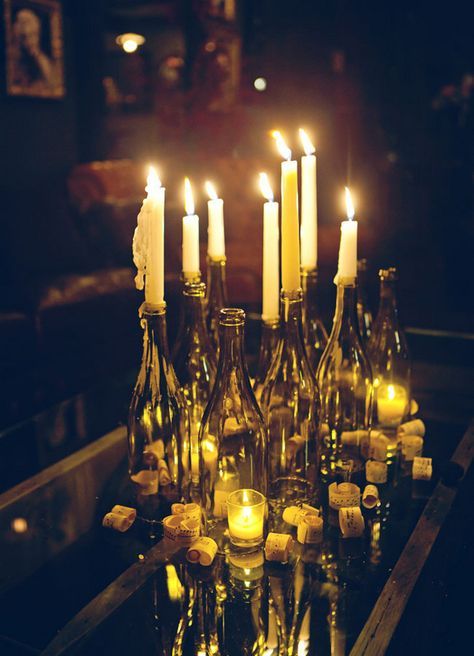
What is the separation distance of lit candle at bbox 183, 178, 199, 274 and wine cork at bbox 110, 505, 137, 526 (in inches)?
14.5

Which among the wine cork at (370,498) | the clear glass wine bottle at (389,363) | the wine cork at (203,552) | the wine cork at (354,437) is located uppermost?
the clear glass wine bottle at (389,363)

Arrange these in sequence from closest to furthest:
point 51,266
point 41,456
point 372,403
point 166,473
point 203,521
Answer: point 203,521 < point 166,473 < point 372,403 < point 41,456 < point 51,266

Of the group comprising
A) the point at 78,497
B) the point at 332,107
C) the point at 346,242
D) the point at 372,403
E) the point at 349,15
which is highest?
the point at 349,15

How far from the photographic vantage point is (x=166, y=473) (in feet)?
3.40

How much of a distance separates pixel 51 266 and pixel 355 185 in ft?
10.2

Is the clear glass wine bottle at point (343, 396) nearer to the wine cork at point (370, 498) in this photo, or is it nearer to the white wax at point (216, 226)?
the wine cork at point (370, 498)

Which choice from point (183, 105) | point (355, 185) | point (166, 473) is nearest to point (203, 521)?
point (166, 473)

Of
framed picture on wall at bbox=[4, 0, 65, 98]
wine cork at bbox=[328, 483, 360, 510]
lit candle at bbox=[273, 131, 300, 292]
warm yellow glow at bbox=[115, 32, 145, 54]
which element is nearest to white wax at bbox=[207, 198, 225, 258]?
lit candle at bbox=[273, 131, 300, 292]

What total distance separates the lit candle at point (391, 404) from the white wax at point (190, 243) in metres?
0.42

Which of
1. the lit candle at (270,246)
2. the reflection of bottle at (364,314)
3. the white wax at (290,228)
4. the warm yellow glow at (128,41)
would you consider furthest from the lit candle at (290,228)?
the warm yellow glow at (128,41)

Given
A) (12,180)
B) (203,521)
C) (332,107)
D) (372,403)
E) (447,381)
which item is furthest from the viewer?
(332,107)

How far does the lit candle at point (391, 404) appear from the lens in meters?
1.23

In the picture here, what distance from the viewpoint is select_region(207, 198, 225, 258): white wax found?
3.76 ft

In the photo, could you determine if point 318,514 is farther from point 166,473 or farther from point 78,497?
point 78,497
